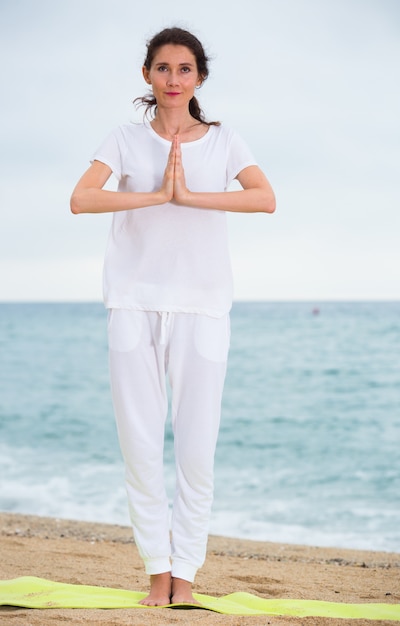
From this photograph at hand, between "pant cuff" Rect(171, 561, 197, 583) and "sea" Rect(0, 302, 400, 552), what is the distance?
4.96 m

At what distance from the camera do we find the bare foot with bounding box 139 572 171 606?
2.92 metres

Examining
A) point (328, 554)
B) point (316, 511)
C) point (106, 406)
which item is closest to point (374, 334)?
point (106, 406)

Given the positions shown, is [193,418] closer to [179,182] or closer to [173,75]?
[179,182]

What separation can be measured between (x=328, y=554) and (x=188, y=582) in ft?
7.66

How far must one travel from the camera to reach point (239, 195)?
2.80m

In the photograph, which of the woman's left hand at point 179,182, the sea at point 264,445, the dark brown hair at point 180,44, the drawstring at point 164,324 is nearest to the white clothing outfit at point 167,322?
the drawstring at point 164,324

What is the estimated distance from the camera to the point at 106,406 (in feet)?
56.7

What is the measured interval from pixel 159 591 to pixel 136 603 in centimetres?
9

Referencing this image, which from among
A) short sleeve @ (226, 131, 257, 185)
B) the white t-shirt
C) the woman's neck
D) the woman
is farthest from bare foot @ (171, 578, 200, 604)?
the woman's neck

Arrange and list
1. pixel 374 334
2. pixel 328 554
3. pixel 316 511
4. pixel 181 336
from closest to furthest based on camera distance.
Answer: pixel 181 336
pixel 328 554
pixel 316 511
pixel 374 334

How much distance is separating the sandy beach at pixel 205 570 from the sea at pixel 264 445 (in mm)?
2693

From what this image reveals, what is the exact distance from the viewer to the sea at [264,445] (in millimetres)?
8609

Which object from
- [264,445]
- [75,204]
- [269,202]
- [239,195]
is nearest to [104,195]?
[75,204]

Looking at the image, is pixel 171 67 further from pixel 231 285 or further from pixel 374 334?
pixel 374 334
